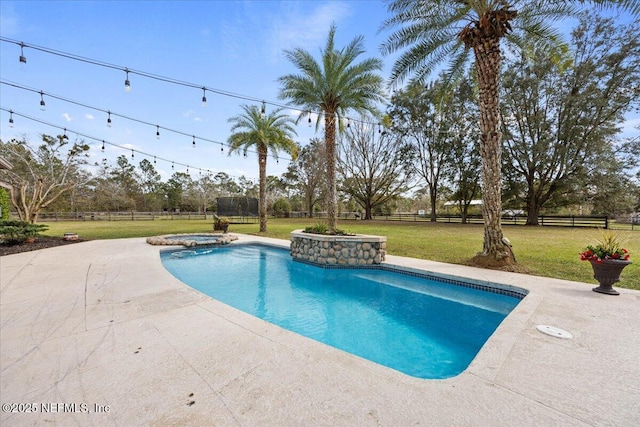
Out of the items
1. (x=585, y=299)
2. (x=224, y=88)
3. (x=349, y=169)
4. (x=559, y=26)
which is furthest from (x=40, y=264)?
(x=349, y=169)

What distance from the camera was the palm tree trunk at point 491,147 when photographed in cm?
595

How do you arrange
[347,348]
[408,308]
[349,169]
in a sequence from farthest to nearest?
[349,169] < [408,308] < [347,348]

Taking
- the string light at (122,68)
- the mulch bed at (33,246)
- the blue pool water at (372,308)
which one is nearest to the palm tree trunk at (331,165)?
the blue pool water at (372,308)

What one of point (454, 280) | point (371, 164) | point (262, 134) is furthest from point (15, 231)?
point (371, 164)

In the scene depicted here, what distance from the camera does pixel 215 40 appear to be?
823 centimetres

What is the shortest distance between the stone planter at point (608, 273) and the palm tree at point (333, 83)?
5819 millimetres

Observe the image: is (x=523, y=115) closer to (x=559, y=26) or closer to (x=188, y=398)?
(x=559, y=26)

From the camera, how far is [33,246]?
8.39 metres

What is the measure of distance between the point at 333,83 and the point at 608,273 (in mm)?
8317

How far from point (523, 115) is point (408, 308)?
805 inches

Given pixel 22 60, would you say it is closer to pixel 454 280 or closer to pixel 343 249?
pixel 343 249

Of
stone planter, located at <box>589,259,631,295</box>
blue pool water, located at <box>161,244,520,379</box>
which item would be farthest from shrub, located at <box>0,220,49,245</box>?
stone planter, located at <box>589,259,631,295</box>

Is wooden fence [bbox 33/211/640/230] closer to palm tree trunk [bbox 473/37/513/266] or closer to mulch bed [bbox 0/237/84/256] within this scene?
mulch bed [bbox 0/237/84/256]

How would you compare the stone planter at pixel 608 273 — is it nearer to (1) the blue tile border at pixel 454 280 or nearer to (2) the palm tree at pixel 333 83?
(1) the blue tile border at pixel 454 280
